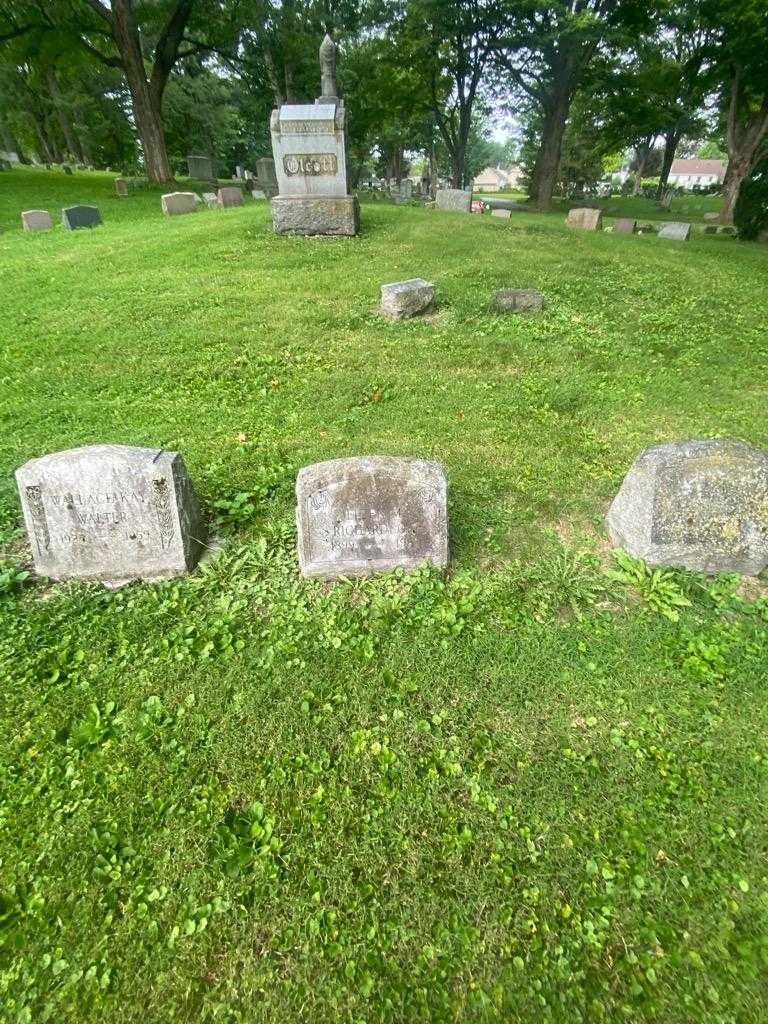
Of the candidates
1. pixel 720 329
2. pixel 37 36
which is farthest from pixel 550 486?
pixel 37 36

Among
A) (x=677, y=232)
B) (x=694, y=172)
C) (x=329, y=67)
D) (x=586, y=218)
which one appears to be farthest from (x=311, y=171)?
(x=694, y=172)

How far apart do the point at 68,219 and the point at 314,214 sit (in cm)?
807

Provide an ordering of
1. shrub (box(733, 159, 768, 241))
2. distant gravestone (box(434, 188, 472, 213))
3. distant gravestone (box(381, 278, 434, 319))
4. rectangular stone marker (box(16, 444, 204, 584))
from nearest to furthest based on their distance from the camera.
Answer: rectangular stone marker (box(16, 444, 204, 584)) < distant gravestone (box(381, 278, 434, 319)) < shrub (box(733, 159, 768, 241)) < distant gravestone (box(434, 188, 472, 213))

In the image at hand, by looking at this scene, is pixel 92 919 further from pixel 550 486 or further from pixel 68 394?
pixel 68 394

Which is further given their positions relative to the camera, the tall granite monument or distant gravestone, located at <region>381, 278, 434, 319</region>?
the tall granite monument

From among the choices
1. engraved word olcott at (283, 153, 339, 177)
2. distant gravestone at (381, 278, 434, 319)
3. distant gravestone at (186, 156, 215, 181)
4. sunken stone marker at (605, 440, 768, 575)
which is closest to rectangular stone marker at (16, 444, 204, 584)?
sunken stone marker at (605, 440, 768, 575)

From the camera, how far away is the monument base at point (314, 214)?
1147cm

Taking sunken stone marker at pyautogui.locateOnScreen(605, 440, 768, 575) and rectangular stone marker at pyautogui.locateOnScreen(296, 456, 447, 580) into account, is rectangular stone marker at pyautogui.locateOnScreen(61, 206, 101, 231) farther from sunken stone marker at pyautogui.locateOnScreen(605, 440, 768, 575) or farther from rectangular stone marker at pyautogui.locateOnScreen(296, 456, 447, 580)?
sunken stone marker at pyautogui.locateOnScreen(605, 440, 768, 575)

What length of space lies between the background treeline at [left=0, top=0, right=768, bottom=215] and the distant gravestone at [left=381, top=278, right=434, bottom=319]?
53.9ft

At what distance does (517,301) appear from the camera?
8.30m

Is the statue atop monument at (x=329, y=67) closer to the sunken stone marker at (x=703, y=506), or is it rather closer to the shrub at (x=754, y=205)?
the shrub at (x=754, y=205)

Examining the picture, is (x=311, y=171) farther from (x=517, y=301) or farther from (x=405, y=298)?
(x=517, y=301)

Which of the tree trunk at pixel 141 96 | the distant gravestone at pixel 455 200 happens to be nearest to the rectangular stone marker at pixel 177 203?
the tree trunk at pixel 141 96

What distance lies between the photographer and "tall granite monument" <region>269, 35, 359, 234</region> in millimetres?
11250
